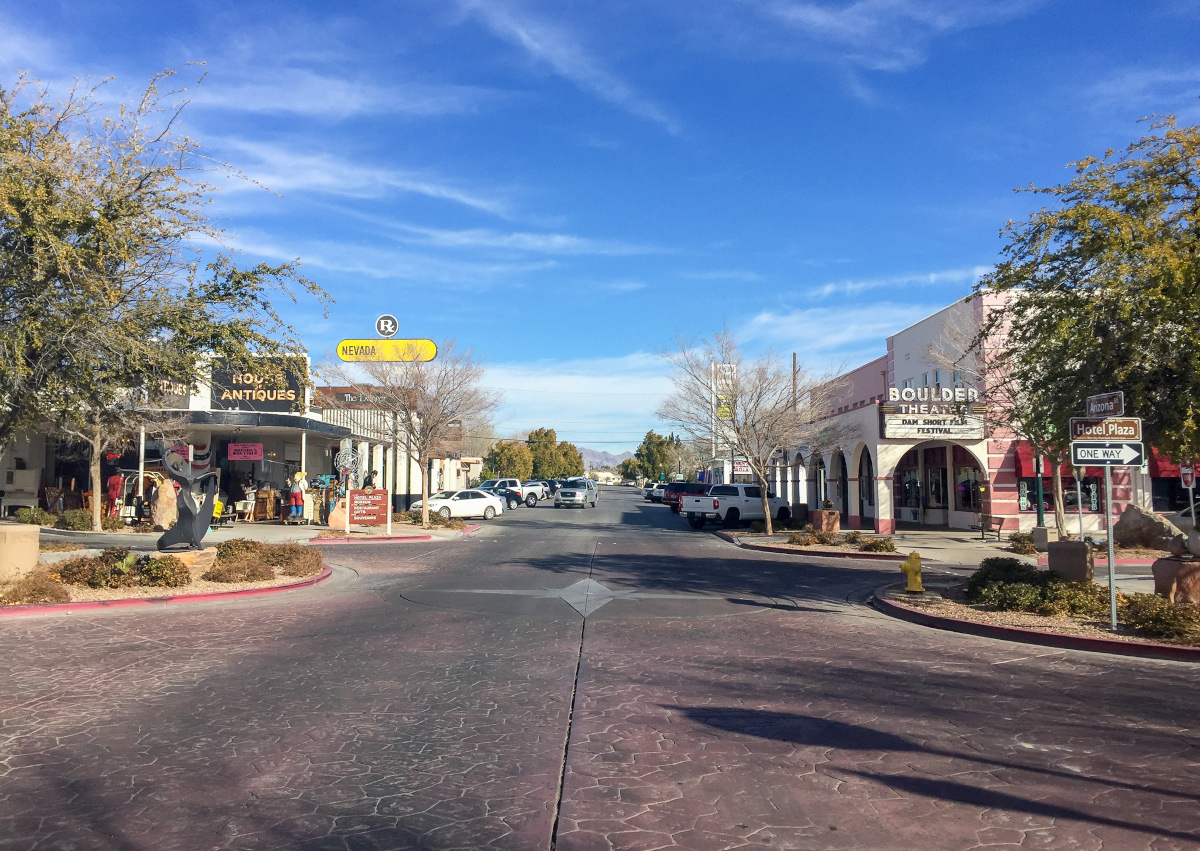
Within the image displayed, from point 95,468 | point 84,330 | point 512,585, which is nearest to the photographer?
point 84,330

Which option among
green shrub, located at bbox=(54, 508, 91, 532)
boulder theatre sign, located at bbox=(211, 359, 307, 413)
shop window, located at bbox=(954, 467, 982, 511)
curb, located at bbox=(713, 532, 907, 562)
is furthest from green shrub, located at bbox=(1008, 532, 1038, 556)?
green shrub, located at bbox=(54, 508, 91, 532)

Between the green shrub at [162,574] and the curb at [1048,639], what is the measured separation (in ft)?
38.2

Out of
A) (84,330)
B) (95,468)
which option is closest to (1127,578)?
(84,330)

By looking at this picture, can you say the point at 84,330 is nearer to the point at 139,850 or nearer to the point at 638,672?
the point at 638,672

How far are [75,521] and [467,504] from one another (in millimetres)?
15974

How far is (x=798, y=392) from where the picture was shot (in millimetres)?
32719

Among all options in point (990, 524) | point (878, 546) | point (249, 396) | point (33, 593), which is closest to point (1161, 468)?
point (990, 524)

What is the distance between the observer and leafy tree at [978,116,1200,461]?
35.5 feet

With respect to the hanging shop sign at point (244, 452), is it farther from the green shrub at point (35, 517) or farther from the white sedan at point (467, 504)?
the white sedan at point (467, 504)

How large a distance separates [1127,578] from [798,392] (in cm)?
1611

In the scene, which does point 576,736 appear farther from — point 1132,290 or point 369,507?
point 369,507

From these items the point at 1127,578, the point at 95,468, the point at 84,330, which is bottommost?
the point at 1127,578

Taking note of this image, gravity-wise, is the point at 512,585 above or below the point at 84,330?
below

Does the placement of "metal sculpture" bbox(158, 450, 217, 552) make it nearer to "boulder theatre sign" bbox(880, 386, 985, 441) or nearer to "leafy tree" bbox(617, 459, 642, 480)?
"boulder theatre sign" bbox(880, 386, 985, 441)
